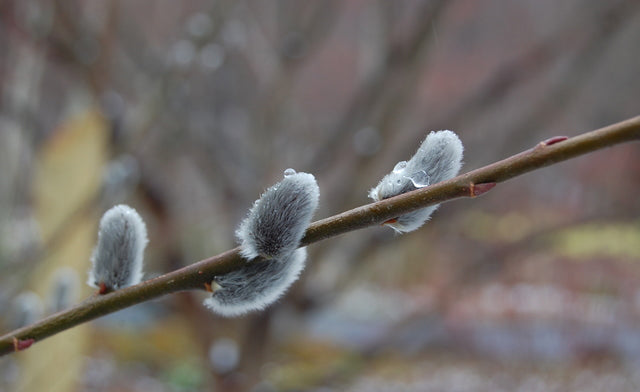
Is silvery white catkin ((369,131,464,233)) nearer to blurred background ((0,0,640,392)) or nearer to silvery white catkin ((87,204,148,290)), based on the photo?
blurred background ((0,0,640,392))

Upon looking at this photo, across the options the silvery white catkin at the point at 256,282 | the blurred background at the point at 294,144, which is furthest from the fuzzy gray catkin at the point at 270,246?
the blurred background at the point at 294,144

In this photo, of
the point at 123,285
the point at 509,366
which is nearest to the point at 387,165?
the point at 123,285

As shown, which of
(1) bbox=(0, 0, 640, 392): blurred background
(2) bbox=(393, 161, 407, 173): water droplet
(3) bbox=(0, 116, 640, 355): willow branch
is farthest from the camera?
(1) bbox=(0, 0, 640, 392): blurred background

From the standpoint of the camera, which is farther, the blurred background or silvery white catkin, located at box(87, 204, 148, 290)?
the blurred background

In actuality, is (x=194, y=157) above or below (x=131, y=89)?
below

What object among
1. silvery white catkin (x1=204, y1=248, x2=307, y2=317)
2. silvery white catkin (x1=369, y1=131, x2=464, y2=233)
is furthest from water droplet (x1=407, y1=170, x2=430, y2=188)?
silvery white catkin (x1=204, y1=248, x2=307, y2=317)

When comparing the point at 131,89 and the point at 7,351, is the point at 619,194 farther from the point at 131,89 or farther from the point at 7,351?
the point at 7,351
